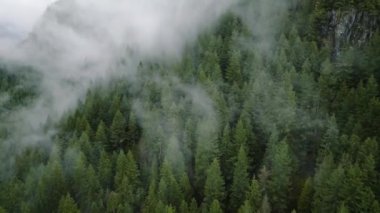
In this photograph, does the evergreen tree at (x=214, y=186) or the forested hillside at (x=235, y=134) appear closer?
the forested hillside at (x=235, y=134)

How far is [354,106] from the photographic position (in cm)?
9319

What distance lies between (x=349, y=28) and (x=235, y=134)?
47063mm

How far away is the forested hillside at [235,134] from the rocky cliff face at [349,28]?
29 cm

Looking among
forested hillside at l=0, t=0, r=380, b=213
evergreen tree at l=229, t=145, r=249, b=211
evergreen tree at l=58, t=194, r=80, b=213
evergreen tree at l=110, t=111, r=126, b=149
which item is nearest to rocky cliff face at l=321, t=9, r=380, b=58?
forested hillside at l=0, t=0, r=380, b=213

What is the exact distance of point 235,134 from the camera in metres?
92.9

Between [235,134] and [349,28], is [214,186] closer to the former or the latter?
[235,134]

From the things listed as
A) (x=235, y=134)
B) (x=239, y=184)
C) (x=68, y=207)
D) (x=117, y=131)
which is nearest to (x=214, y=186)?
(x=239, y=184)

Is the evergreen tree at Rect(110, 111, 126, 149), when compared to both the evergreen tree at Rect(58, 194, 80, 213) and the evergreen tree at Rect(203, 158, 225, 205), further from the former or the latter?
the evergreen tree at Rect(203, 158, 225, 205)

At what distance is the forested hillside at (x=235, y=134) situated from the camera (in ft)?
265

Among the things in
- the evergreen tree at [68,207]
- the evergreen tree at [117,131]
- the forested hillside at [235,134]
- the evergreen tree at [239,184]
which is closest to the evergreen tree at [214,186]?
the forested hillside at [235,134]

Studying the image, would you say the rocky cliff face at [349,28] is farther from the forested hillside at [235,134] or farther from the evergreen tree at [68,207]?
the evergreen tree at [68,207]

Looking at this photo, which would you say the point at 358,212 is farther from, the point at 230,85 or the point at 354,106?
the point at 230,85

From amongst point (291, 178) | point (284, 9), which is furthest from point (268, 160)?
point (284, 9)

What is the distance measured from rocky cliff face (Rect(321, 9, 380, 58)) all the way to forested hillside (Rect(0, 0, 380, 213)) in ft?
0.94
